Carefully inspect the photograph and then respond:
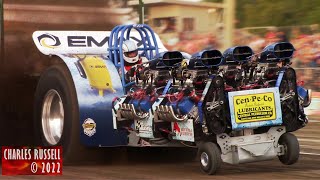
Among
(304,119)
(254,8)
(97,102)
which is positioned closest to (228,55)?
(304,119)

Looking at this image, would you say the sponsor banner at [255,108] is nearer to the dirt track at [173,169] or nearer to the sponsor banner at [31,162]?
the dirt track at [173,169]

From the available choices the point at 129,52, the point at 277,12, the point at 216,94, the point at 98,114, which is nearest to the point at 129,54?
the point at 129,52

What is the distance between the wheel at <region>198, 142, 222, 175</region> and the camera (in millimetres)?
7207

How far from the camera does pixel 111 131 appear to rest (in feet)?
27.1

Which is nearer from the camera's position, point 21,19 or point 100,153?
point 100,153

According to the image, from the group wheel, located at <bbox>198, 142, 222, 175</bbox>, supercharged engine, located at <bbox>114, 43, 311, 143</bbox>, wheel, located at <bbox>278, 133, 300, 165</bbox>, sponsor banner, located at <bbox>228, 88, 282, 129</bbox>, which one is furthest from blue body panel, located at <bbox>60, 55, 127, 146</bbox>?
wheel, located at <bbox>278, 133, 300, 165</bbox>

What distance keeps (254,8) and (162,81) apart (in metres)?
20.7

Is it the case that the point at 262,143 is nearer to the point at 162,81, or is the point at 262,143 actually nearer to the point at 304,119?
the point at 304,119

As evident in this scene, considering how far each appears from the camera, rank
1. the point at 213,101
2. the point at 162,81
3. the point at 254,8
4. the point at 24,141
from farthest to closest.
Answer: the point at 254,8 < the point at 24,141 < the point at 162,81 < the point at 213,101

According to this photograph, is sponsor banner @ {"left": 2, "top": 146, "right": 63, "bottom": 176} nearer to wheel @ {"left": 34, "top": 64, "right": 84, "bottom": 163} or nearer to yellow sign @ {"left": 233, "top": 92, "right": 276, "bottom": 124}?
wheel @ {"left": 34, "top": 64, "right": 84, "bottom": 163}

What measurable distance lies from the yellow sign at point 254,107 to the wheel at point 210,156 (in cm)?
36

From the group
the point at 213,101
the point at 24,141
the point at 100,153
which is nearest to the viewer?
the point at 213,101

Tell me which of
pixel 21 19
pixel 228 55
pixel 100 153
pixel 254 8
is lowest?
pixel 100 153

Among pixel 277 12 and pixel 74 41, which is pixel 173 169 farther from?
pixel 277 12
